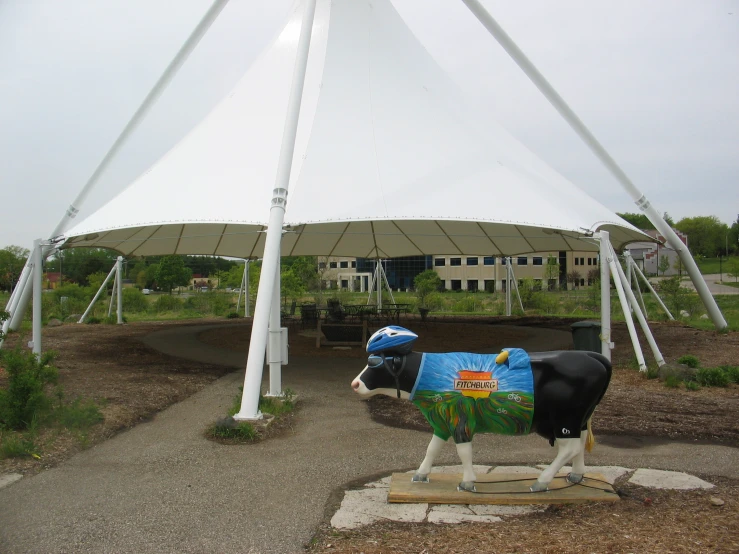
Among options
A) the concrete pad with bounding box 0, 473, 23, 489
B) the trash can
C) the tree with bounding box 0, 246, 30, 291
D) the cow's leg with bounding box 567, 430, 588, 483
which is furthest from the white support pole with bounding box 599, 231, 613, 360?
the tree with bounding box 0, 246, 30, 291

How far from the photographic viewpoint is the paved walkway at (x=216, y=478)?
3850mm

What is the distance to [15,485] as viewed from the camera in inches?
189

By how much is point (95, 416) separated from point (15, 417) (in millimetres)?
752

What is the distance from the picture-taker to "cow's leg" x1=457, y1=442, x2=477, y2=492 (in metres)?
4.34

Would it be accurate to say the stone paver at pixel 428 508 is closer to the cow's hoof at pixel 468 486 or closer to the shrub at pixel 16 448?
the cow's hoof at pixel 468 486

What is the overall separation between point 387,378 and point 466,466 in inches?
34.6

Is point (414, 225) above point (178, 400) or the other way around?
above

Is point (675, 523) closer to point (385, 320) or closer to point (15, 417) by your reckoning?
point (15, 417)

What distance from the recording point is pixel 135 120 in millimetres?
10953

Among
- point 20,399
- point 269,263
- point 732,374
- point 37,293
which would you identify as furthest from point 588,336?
point 37,293

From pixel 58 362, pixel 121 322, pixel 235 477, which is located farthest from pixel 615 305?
pixel 235 477

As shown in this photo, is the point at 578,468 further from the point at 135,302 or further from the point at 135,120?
the point at 135,302

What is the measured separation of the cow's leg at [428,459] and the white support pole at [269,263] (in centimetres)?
250

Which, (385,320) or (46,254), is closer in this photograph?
(46,254)
